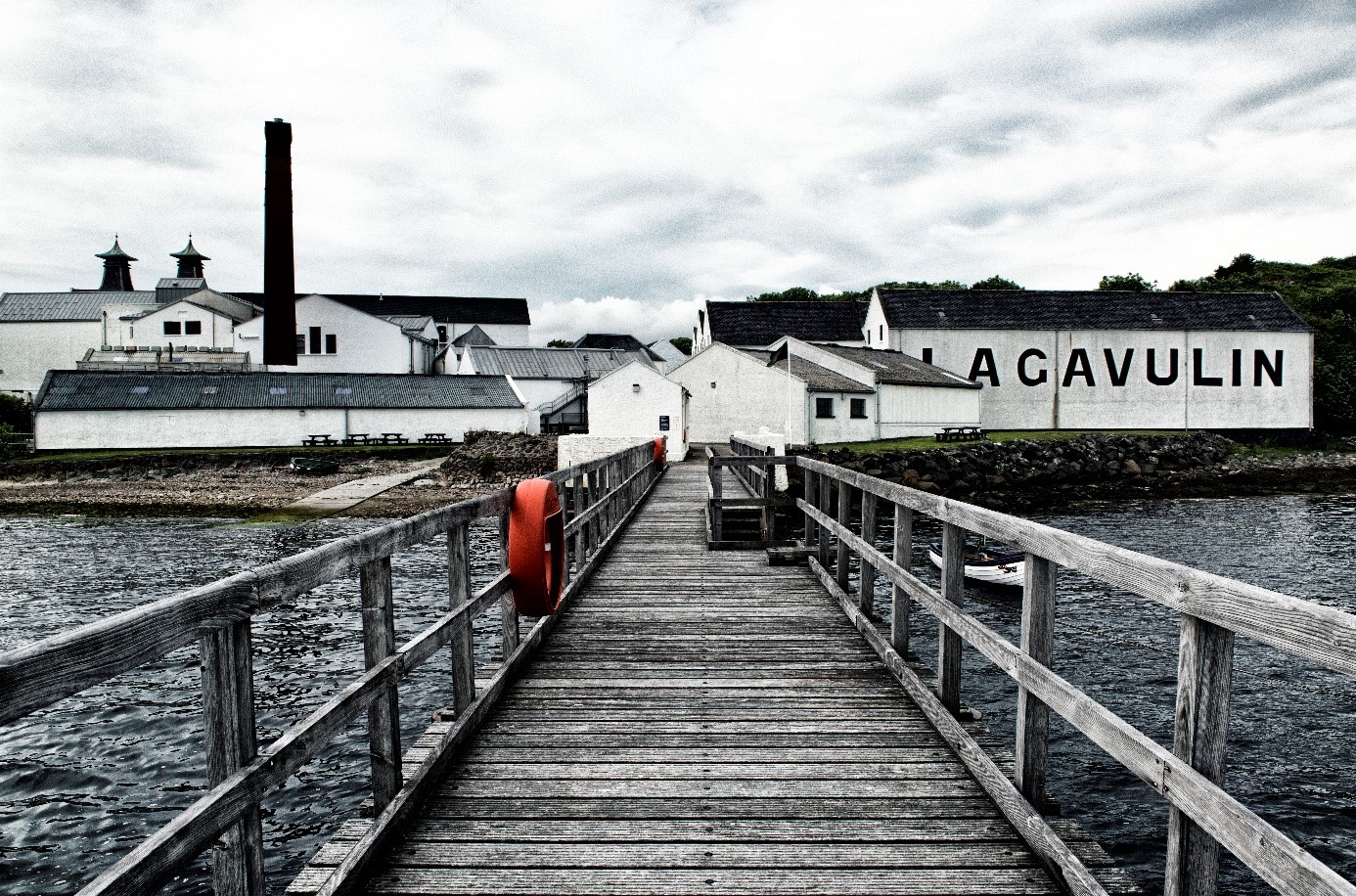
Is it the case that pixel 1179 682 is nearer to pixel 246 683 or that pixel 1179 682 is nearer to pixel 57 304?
pixel 246 683

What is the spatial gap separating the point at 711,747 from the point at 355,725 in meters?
7.26

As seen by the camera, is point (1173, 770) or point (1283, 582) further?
point (1283, 582)

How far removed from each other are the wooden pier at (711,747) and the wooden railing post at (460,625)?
0.02m

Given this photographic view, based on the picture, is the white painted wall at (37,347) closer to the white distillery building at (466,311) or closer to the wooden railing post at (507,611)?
the white distillery building at (466,311)

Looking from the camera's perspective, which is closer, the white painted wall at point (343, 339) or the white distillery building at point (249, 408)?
the white distillery building at point (249, 408)

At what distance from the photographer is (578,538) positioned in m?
9.90

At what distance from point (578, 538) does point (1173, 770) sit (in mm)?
7630

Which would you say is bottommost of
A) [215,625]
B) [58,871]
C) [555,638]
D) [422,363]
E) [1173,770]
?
[58,871]

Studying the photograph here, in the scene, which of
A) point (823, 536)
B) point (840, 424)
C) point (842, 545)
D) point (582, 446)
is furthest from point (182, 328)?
point (842, 545)

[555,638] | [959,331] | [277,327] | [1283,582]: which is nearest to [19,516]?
[277,327]

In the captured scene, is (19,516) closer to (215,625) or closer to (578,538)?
(578,538)

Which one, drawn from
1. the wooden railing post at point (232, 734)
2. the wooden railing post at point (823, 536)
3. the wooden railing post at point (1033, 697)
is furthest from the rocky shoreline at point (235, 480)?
the wooden railing post at point (232, 734)

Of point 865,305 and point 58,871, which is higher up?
point 865,305

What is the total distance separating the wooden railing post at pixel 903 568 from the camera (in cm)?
595
